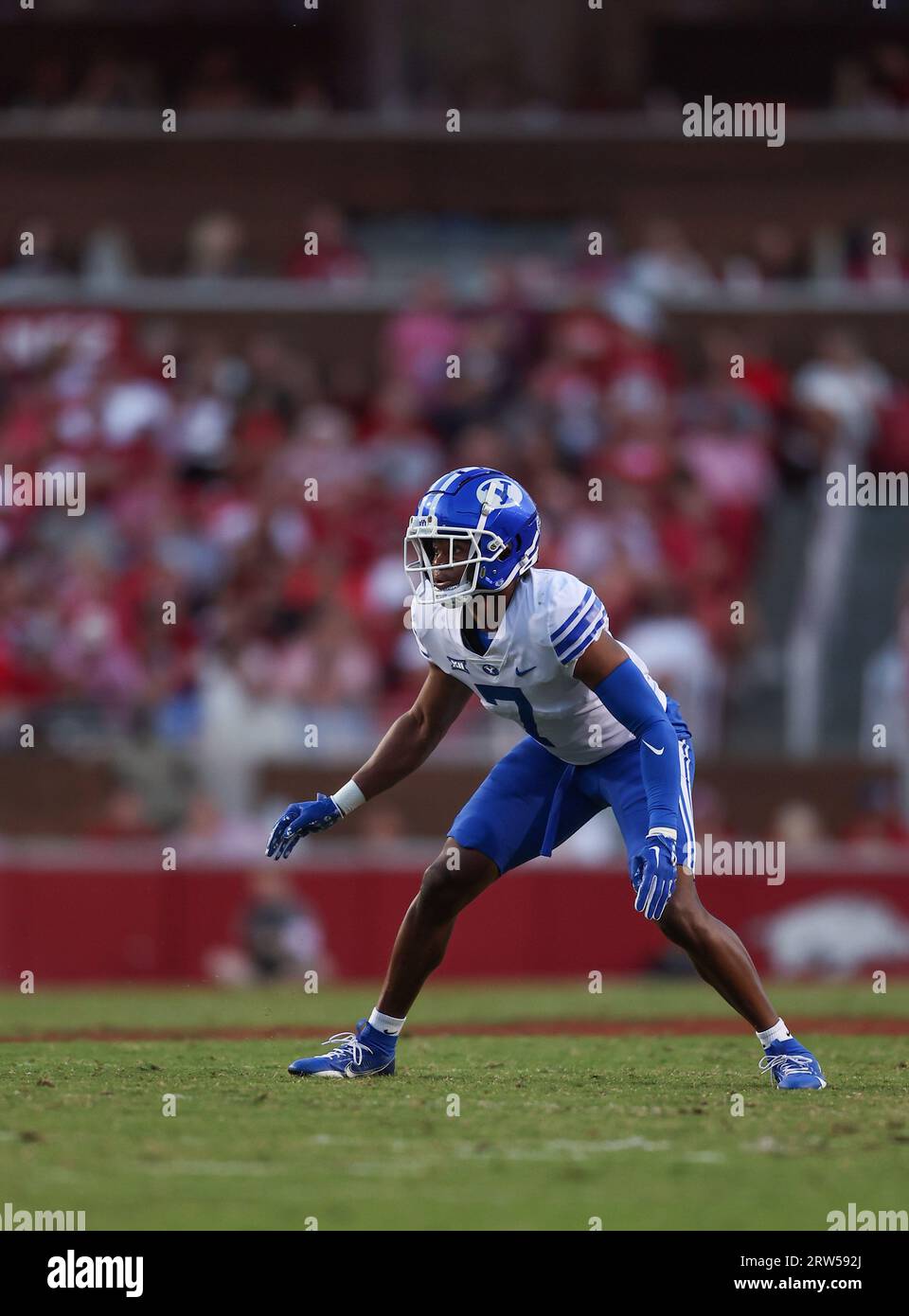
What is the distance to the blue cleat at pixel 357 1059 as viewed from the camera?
697 centimetres

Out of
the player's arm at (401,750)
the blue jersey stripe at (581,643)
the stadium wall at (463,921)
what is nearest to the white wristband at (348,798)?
the player's arm at (401,750)

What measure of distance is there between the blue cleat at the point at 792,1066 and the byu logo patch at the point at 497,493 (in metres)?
1.98

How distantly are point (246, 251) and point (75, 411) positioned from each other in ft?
15.1

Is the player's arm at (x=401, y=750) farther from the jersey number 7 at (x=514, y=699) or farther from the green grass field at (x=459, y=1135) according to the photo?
the green grass field at (x=459, y=1135)

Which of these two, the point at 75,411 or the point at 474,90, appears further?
the point at 474,90

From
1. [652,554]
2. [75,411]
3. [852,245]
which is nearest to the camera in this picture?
[652,554]

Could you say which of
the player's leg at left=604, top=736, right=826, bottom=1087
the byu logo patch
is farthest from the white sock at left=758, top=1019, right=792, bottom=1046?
the byu logo patch

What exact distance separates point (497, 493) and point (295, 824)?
1311 mm

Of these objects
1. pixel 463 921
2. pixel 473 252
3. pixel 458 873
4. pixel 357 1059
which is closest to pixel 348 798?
pixel 458 873

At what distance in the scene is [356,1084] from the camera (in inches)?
266

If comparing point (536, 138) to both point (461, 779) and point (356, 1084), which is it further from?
point (356, 1084)

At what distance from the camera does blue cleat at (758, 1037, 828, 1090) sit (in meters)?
6.64

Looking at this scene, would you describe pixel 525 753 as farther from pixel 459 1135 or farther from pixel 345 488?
pixel 345 488
